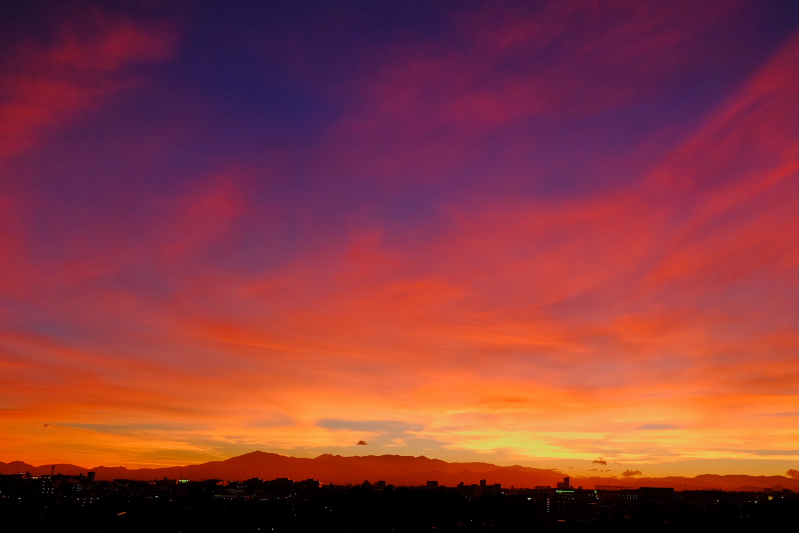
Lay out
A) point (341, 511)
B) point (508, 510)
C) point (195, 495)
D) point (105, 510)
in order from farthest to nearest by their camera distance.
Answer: point (195, 495), point (508, 510), point (341, 511), point (105, 510)

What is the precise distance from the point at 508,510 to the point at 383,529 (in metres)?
43.8

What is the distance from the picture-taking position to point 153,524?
74562mm

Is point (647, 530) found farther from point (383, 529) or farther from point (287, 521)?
point (287, 521)

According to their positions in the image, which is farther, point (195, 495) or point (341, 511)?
point (195, 495)

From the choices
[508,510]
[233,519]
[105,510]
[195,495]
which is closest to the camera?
[233,519]

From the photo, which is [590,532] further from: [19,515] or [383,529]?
[19,515]

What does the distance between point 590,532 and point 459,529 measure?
52.4 feet

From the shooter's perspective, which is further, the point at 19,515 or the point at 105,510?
the point at 105,510

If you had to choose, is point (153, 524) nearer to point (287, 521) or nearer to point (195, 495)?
point (287, 521)

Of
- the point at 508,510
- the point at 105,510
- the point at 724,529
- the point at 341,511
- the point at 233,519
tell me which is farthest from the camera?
the point at 508,510

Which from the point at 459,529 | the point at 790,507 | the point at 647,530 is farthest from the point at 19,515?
the point at 790,507

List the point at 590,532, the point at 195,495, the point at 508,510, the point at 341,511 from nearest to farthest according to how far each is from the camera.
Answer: the point at 590,532 → the point at 341,511 → the point at 508,510 → the point at 195,495

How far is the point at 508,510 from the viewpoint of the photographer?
114062mm

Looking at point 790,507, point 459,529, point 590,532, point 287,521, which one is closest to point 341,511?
point 287,521
